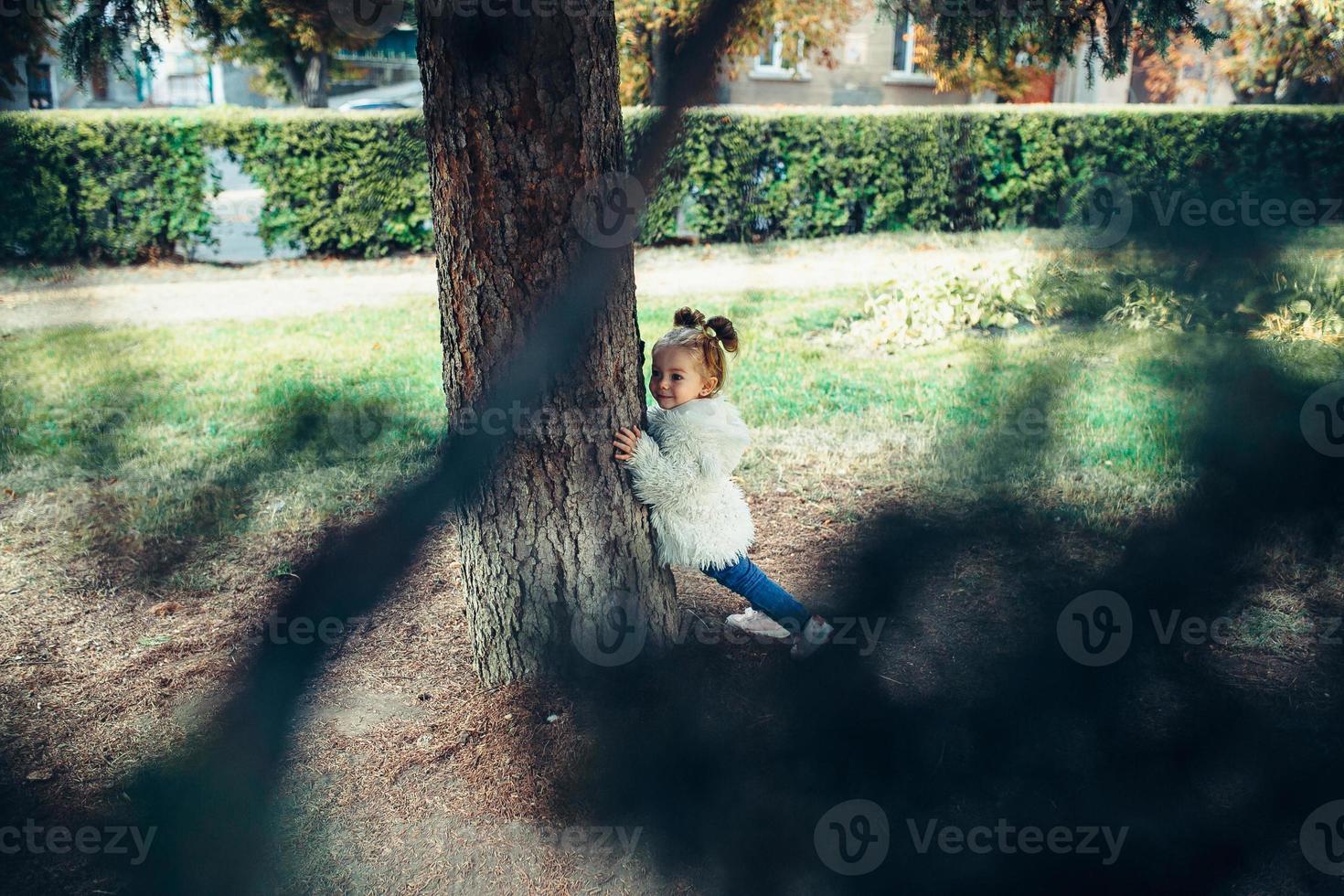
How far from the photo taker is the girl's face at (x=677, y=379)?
309 centimetres

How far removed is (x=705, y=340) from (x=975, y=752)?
1450 mm

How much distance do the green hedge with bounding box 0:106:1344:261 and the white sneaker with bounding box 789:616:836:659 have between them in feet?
22.8

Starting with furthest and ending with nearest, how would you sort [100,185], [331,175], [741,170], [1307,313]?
[741,170] → [331,175] → [100,185] → [1307,313]

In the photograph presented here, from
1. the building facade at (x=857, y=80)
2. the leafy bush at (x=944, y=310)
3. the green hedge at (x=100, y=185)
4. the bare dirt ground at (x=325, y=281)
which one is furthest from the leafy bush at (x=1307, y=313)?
the building facade at (x=857, y=80)

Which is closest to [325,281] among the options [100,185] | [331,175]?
[331,175]

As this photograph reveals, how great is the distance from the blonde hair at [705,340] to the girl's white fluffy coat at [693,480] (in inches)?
3.8

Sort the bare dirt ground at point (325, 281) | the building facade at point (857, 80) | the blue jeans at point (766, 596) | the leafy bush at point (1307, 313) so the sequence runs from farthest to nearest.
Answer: the building facade at point (857, 80)
the bare dirt ground at point (325, 281)
the leafy bush at point (1307, 313)
the blue jeans at point (766, 596)

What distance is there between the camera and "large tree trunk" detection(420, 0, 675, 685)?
2.63 meters

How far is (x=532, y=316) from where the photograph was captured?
279cm

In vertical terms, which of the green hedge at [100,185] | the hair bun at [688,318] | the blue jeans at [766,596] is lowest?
the blue jeans at [766,596]

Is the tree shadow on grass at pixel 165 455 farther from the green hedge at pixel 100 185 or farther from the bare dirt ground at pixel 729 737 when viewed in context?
the green hedge at pixel 100 185

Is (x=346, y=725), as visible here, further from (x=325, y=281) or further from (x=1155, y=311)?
(x=325, y=281)

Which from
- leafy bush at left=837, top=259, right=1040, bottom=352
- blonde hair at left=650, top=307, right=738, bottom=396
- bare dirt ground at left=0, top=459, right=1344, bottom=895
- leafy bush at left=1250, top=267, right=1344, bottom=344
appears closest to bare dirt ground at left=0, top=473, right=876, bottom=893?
bare dirt ground at left=0, top=459, right=1344, bottom=895

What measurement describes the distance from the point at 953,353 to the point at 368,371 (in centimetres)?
394
